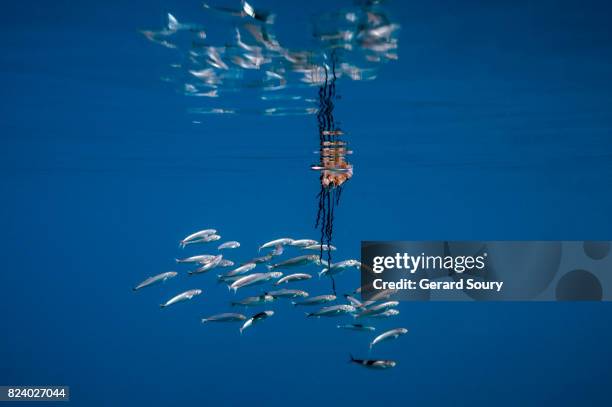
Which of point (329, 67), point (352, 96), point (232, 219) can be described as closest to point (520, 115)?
point (352, 96)

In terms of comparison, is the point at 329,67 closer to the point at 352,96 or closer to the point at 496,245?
the point at 352,96

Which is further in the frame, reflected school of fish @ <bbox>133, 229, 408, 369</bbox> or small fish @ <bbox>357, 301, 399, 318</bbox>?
small fish @ <bbox>357, 301, 399, 318</bbox>

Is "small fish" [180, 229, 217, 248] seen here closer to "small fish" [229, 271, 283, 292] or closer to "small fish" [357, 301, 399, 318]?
"small fish" [229, 271, 283, 292]

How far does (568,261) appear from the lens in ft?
63.9

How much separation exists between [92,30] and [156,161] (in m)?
17.3

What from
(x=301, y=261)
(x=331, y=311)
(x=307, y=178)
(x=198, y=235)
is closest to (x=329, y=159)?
(x=198, y=235)

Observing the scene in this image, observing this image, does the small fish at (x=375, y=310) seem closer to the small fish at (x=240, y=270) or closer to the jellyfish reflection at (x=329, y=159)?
→ the jellyfish reflection at (x=329, y=159)

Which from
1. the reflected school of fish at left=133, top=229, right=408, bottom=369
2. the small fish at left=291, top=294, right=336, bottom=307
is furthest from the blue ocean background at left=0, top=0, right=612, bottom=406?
the small fish at left=291, top=294, right=336, bottom=307

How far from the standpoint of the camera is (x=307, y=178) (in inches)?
1366

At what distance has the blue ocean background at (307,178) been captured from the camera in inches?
417

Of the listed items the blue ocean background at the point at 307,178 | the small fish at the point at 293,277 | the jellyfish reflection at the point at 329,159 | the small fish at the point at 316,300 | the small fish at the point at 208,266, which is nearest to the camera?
the jellyfish reflection at the point at 329,159

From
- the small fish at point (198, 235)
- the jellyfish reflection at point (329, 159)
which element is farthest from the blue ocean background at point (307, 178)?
the small fish at point (198, 235)

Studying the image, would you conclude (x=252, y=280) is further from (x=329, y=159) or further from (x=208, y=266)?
(x=329, y=159)

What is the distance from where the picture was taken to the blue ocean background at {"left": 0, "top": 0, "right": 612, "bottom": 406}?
10.6 meters
